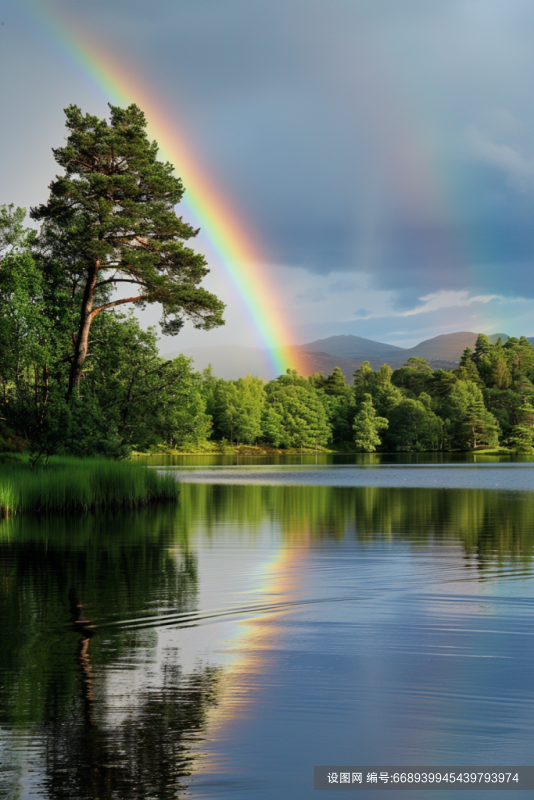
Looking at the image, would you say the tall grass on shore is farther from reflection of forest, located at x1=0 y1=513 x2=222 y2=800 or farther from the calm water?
reflection of forest, located at x1=0 y1=513 x2=222 y2=800

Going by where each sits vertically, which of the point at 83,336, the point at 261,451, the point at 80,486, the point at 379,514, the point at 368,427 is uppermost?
the point at 83,336

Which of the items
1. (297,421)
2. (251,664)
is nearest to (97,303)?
(251,664)

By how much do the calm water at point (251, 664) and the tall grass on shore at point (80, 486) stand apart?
705cm

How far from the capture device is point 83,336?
1325 inches

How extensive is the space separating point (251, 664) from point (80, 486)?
17.3 m

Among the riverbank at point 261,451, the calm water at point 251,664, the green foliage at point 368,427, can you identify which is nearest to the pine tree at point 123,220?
the calm water at point 251,664

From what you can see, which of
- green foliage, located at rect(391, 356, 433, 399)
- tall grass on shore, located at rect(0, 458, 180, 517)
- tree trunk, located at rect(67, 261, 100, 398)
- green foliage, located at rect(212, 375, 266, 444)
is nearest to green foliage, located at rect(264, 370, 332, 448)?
green foliage, located at rect(212, 375, 266, 444)

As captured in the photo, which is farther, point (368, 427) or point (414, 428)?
point (414, 428)

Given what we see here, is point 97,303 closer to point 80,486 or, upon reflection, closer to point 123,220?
point 123,220

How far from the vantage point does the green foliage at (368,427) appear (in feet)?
419

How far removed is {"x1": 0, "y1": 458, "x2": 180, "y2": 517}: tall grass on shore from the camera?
75.4ft

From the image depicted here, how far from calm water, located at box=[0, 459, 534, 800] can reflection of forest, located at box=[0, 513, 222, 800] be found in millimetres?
20

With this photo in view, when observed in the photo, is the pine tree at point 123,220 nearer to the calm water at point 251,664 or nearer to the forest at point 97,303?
the forest at point 97,303

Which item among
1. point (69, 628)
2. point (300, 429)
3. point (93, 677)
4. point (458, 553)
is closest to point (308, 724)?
point (93, 677)
